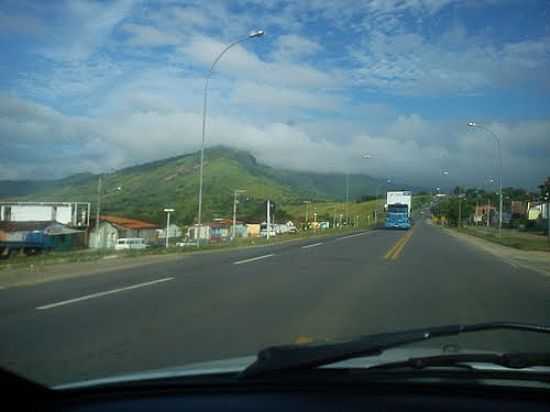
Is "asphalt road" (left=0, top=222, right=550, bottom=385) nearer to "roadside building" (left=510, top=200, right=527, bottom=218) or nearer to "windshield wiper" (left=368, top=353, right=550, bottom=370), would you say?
"windshield wiper" (left=368, top=353, right=550, bottom=370)

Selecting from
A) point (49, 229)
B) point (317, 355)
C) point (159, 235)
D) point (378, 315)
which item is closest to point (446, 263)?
point (378, 315)

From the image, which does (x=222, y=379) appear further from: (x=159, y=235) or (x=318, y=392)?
(x=159, y=235)

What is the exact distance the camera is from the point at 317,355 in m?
3.59

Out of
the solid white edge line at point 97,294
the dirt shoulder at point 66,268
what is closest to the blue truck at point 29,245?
the dirt shoulder at point 66,268

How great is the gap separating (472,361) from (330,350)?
80 centimetres

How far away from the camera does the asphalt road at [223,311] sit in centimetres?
712

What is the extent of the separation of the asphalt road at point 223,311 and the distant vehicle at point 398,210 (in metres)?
56.8

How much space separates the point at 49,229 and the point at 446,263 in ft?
93.5

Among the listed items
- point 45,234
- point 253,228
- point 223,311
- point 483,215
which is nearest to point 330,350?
point 223,311

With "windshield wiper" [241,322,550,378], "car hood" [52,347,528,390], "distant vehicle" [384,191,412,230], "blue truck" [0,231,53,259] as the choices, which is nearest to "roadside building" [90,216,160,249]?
"blue truck" [0,231,53,259]

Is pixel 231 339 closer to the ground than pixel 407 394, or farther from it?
closer to the ground

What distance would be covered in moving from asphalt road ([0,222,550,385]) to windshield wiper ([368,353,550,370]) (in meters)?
2.09

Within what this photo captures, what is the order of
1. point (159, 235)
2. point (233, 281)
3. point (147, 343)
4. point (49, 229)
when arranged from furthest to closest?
point (159, 235) → point (49, 229) → point (233, 281) → point (147, 343)

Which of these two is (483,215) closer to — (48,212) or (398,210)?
(398,210)
